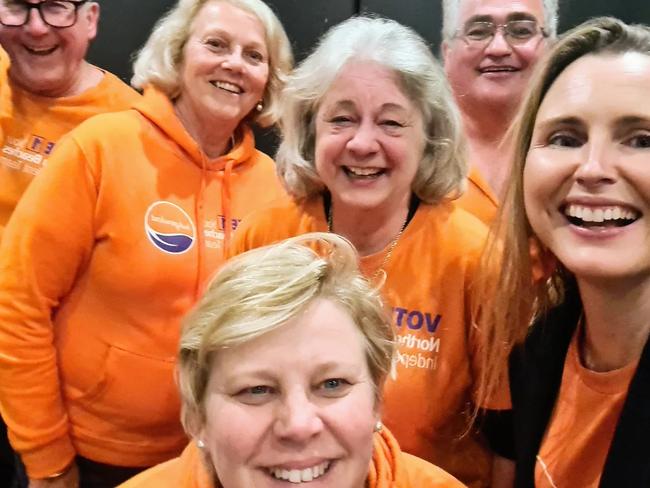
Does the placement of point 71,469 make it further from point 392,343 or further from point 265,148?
point 265,148

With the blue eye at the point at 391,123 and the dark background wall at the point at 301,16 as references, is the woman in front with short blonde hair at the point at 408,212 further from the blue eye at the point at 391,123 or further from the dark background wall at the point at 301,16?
the dark background wall at the point at 301,16

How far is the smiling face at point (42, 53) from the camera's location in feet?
7.54

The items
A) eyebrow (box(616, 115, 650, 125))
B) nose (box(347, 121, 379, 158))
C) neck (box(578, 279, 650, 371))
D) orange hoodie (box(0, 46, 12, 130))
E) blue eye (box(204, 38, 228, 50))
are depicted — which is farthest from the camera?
orange hoodie (box(0, 46, 12, 130))

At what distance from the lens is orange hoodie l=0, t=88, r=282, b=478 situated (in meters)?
1.86

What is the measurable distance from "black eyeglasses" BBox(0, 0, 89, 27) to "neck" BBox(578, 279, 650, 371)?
68.8 inches

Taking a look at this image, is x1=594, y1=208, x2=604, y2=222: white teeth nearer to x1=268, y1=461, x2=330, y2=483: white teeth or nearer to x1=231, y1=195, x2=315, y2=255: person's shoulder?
x1=268, y1=461, x2=330, y2=483: white teeth

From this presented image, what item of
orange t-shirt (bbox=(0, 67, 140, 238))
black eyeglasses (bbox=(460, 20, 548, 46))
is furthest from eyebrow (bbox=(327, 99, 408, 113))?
orange t-shirt (bbox=(0, 67, 140, 238))

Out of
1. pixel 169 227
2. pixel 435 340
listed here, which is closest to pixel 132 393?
A: pixel 169 227

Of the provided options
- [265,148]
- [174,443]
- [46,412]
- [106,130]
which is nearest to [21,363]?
[46,412]

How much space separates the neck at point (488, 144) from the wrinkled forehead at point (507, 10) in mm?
282

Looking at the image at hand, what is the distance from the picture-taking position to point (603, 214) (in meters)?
1.19

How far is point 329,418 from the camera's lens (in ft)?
3.99

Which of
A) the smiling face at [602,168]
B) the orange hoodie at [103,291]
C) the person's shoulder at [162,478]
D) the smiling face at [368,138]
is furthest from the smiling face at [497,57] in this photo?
the person's shoulder at [162,478]

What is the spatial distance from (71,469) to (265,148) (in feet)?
5.55
